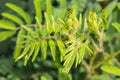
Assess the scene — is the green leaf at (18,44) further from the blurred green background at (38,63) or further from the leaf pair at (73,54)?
the leaf pair at (73,54)

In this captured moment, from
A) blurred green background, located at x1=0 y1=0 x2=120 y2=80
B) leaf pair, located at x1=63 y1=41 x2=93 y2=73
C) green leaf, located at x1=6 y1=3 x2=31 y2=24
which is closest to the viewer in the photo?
leaf pair, located at x1=63 y1=41 x2=93 y2=73

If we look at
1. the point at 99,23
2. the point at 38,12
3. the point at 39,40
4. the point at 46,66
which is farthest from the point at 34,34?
the point at 46,66

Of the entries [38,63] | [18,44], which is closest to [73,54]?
[18,44]

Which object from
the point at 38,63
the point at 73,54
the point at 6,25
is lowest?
the point at 38,63

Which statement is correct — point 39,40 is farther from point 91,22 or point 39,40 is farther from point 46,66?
point 46,66

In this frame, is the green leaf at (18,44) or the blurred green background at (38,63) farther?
the blurred green background at (38,63)

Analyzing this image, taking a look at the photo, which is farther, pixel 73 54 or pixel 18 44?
pixel 18 44

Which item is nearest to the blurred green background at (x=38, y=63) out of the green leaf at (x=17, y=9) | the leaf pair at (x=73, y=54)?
the green leaf at (x=17, y=9)

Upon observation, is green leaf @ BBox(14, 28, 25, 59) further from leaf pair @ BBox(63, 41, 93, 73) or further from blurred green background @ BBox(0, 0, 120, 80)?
leaf pair @ BBox(63, 41, 93, 73)

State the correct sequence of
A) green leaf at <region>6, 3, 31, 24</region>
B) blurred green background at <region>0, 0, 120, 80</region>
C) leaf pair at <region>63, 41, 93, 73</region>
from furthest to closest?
blurred green background at <region>0, 0, 120, 80</region> < green leaf at <region>6, 3, 31, 24</region> < leaf pair at <region>63, 41, 93, 73</region>

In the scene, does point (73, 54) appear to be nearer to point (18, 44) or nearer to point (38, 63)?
point (18, 44)

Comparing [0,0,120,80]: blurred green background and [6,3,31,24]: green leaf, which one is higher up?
[6,3,31,24]: green leaf

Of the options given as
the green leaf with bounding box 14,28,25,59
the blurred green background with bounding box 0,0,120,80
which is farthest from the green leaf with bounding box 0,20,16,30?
the blurred green background with bounding box 0,0,120,80
